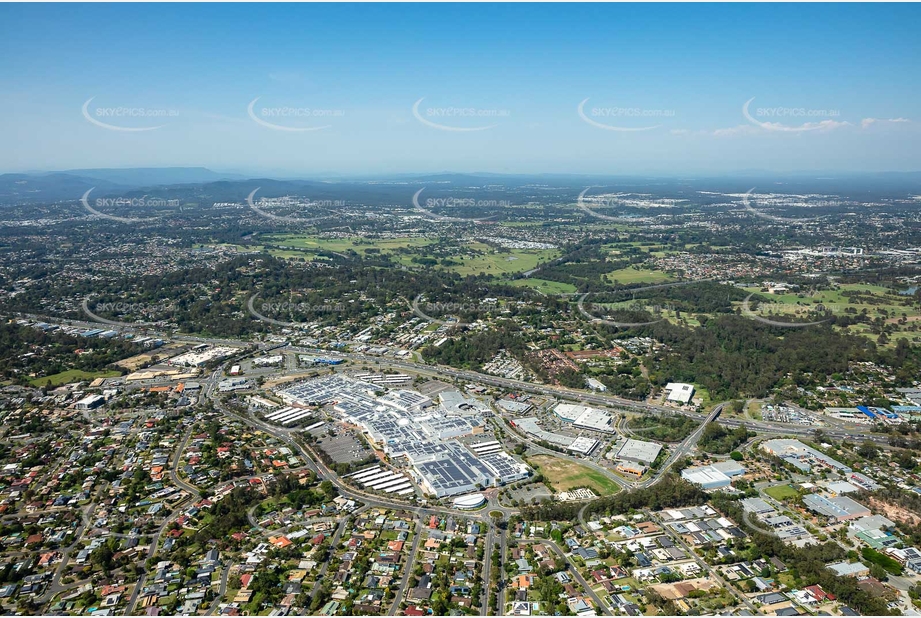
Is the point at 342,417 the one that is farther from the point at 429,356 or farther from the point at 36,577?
the point at 36,577

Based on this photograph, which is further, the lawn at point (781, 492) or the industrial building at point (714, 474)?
the industrial building at point (714, 474)

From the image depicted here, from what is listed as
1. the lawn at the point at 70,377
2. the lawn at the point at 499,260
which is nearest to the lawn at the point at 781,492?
the lawn at the point at 70,377

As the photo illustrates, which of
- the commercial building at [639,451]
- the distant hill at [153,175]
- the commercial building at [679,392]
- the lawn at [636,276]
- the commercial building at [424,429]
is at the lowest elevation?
the commercial building at [424,429]

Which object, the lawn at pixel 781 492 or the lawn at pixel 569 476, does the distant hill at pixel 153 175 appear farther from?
the lawn at pixel 781 492

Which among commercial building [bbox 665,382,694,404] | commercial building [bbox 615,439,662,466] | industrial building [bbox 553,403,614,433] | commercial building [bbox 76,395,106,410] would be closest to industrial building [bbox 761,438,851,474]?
commercial building [bbox 615,439,662,466]

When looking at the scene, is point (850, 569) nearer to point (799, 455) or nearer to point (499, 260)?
point (799, 455)
